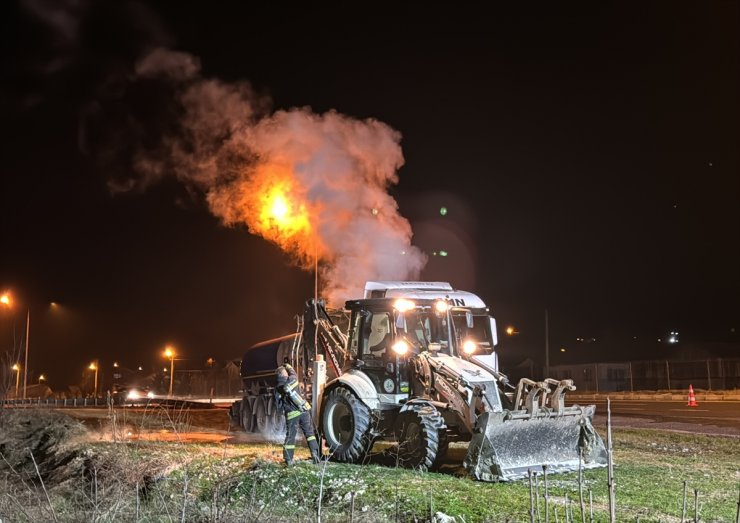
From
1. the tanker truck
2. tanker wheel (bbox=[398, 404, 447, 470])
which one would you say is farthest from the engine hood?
tanker wheel (bbox=[398, 404, 447, 470])

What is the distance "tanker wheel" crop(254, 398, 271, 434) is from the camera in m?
18.6

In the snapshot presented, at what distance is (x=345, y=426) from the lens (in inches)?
475

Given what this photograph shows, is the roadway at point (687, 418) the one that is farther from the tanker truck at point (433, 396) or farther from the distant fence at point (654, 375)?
the distant fence at point (654, 375)

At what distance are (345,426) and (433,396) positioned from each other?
1.92 m

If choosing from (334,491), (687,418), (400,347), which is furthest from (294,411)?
(687,418)

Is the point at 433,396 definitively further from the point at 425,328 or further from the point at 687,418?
the point at 687,418

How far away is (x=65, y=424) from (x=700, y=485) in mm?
15729

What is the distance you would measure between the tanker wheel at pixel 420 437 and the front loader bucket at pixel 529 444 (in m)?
0.70

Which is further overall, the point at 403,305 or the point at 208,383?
the point at 208,383

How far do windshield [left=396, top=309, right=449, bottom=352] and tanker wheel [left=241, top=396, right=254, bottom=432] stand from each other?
8.64 metres

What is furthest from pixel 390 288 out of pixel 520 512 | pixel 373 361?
pixel 520 512

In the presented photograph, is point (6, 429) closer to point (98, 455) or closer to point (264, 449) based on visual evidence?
point (98, 455)

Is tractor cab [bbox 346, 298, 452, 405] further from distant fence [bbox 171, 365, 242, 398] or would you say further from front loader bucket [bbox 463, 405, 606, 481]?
distant fence [bbox 171, 365, 242, 398]

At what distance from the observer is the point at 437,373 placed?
11.0 m
